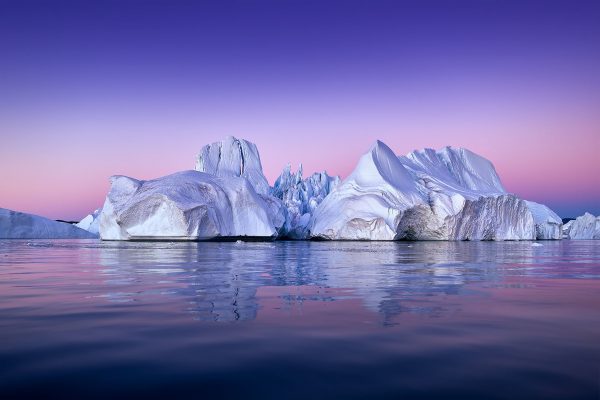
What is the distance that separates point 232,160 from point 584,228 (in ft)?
201

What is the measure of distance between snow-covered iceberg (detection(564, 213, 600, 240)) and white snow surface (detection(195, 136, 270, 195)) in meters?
56.1

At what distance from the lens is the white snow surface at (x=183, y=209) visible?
36.1 meters

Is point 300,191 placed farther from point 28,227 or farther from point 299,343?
point 299,343

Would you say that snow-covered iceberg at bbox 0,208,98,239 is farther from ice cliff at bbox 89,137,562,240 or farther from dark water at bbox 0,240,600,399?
dark water at bbox 0,240,600,399

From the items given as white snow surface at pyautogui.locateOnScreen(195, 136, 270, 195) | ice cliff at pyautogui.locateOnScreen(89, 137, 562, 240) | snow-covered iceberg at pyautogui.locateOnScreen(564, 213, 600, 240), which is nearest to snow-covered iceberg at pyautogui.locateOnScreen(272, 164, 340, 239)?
ice cliff at pyautogui.locateOnScreen(89, 137, 562, 240)

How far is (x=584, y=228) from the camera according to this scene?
80.8 meters

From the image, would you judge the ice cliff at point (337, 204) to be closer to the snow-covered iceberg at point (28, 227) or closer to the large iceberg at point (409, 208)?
the large iceberg at point (409, 208)

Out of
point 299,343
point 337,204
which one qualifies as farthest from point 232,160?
point 299,343

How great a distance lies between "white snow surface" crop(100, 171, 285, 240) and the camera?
36.1m

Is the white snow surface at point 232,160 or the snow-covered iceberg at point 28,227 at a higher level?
the white snow surface at point 232,160

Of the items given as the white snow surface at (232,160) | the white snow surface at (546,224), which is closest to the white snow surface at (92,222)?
the white snow surface at (232,160)

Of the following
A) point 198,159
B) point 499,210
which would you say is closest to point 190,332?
point 499,210

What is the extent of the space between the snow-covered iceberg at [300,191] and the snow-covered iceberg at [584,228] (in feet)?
141

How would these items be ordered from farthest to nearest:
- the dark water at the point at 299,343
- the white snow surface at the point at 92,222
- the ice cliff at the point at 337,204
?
Answer: the white snow surface at the point at 92,222
the ice cliff at the point at 337,204
the dark water at the point at 299,343
